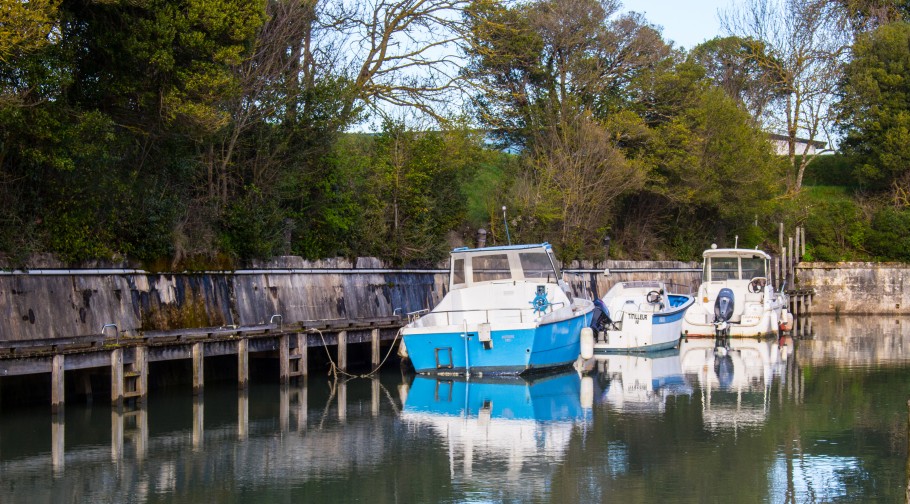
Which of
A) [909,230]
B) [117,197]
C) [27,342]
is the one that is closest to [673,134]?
[909,230]

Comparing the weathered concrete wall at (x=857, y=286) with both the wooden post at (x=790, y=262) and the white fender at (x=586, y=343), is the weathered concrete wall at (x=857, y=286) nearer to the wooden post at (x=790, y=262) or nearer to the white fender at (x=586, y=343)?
the wooden post at (x=790, y=262)

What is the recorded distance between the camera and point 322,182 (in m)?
28.5

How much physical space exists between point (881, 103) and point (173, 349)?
153 feet

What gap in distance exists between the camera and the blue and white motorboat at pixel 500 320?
2367 centimetres

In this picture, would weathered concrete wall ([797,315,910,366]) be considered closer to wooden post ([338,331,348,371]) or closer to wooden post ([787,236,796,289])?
wooden post ([787,236,796,289])

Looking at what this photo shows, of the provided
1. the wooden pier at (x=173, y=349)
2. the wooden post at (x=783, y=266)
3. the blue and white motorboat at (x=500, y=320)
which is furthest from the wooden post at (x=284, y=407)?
the wooden post at (x=783, y=266)

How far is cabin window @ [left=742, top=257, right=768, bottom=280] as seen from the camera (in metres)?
36.7

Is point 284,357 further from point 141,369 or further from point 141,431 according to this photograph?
point 141,431

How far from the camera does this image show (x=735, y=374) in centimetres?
2652

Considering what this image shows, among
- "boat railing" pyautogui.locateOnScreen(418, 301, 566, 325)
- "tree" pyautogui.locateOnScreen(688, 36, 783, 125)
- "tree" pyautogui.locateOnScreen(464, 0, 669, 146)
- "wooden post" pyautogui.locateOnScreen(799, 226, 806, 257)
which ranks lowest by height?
"boat railing" pyautogui.locateOnScreen(418, 301, 566, 325)

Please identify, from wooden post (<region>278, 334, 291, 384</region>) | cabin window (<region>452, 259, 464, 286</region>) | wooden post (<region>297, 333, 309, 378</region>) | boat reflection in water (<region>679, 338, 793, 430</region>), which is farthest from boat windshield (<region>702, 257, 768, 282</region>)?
wooden post (<region>278, 334, 291, 384</region>)

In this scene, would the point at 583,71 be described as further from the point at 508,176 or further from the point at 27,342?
the point at 27,342

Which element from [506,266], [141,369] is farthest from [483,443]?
[506,266]

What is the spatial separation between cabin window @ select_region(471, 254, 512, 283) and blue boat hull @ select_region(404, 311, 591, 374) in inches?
103
